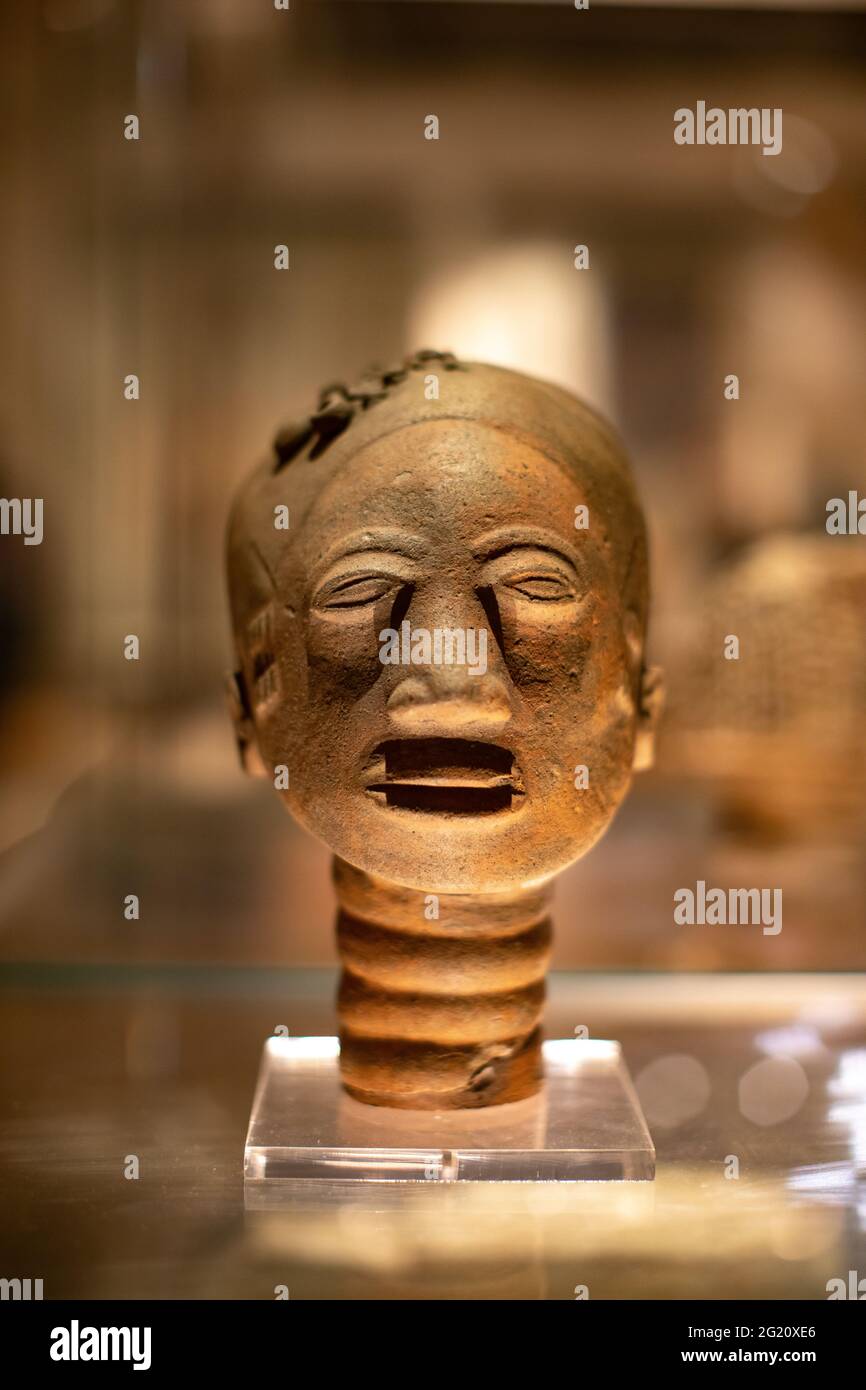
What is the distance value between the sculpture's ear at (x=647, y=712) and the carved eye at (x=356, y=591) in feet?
2.11

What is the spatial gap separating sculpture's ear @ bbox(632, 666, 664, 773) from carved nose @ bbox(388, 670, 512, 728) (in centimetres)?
51

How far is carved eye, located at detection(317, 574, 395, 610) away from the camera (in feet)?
8.30

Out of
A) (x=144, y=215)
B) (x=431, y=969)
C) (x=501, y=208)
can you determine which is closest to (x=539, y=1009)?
(x=431, y=969)

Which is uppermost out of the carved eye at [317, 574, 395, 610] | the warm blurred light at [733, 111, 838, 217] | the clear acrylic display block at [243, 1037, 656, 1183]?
the warm blurred light at [733, 111, 838, 217]

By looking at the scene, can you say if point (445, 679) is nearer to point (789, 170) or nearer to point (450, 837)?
point (450, 837)

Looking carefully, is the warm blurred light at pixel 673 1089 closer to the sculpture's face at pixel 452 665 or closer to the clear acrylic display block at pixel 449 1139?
the clear acrylic display block at pixel 449 1139

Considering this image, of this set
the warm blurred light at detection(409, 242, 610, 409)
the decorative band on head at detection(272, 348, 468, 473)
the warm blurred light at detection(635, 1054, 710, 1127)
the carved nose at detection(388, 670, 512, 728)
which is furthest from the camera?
the warm blurred light at detection(409, 242, 610, 409)

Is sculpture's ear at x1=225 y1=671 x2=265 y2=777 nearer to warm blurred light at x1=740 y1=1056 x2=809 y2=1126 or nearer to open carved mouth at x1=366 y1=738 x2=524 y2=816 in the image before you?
open carved mouth at x1=366 y1=738 x2=524 y2=816

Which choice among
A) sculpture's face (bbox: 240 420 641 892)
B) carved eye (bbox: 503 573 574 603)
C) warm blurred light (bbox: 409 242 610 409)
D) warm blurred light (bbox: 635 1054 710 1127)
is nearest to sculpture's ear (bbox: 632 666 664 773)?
sculpture's face (bbox: 240 420 641 892)

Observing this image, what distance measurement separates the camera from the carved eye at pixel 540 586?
253cm

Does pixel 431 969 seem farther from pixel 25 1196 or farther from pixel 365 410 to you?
pixel 365 410

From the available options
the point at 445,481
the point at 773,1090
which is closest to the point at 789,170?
the point at 445,481

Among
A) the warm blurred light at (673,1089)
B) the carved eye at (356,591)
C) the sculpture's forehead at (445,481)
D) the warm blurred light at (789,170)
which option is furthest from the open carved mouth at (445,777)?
the warm blurred light at (789,170)

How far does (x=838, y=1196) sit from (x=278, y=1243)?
3.47 ft
